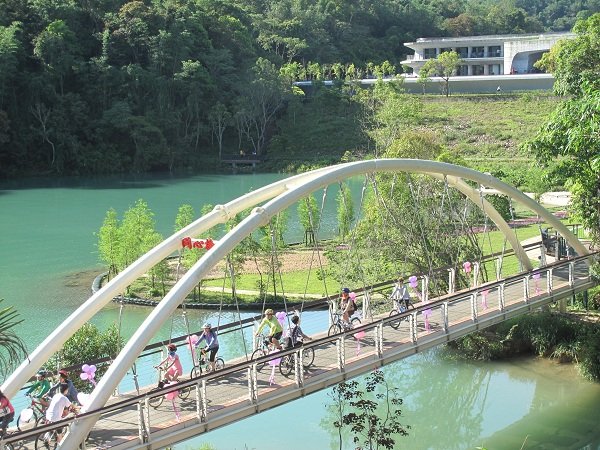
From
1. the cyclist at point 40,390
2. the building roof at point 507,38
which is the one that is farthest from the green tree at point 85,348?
the building roof at point 507,38

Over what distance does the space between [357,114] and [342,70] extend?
14364 mm

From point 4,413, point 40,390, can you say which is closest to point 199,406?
point 40,390

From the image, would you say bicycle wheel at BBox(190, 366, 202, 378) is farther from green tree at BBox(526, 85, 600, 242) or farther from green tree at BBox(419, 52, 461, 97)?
green tree at BBox(419, 52, 461, 97)

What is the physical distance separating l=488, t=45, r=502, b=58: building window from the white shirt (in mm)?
89089

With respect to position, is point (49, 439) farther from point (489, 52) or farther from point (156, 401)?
point (489, 52)

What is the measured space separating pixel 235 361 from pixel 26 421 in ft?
14.1

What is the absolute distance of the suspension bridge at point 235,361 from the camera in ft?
39.1

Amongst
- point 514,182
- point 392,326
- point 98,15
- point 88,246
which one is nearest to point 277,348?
point 392,326

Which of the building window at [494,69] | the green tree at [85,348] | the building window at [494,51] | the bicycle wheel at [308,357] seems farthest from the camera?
the building window at [494,69]

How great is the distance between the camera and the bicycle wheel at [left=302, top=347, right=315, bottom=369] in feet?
48.3

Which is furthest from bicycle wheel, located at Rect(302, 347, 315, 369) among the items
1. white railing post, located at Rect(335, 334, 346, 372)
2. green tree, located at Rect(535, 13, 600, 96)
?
green tree, located at Rect(535, 13, 600, 96)

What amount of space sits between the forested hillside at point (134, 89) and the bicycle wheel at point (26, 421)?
184ft

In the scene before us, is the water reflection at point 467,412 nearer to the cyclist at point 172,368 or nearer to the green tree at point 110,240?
the cyclist at point 172,368

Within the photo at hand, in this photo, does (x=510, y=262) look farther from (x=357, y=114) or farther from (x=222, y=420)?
(x=357, y=114)
